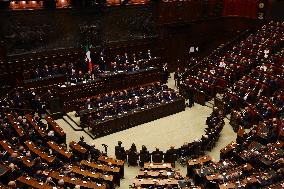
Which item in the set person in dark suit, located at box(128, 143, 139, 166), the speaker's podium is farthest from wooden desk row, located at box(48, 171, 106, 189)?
the speaker's podium

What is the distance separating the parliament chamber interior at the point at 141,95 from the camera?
12.2m

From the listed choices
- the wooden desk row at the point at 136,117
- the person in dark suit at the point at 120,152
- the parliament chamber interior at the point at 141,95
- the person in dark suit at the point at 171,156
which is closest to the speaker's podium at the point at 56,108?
the parliament chamber interior at the point at 141,95

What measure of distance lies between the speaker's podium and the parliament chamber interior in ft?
0.24

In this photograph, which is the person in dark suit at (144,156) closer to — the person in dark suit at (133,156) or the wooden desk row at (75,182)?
the person in dark suit at (133,156)

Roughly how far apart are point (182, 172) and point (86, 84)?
8.31 m

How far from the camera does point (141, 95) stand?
709 inches

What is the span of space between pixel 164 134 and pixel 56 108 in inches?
231

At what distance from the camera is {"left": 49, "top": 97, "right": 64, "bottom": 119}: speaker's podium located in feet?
57.7

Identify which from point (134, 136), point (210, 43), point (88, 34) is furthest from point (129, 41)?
point (134, 136)

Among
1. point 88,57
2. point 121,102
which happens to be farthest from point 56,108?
point 88,57

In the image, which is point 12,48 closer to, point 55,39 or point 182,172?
point 55,39

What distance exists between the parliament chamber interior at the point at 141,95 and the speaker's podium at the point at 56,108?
2.9 inches

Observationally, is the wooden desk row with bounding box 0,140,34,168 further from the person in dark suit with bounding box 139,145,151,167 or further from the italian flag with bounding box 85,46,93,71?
the italian flag with bounding box 85,46,93,71

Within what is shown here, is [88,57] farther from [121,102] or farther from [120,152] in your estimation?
[120,152]
